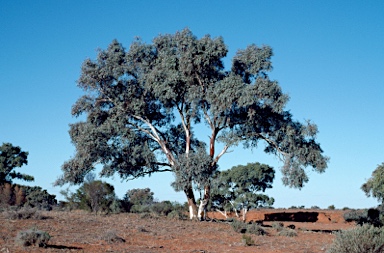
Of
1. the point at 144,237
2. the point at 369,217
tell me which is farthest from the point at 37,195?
the point at 144,237

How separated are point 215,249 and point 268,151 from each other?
36.6 ft

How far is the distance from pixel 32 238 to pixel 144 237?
17.3 feet

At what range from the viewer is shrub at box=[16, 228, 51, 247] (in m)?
15.3

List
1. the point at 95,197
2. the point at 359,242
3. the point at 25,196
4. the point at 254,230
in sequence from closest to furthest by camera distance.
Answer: the point at 359,242 < the point at 254,230 < the point at 95,197 < the point at 25,196

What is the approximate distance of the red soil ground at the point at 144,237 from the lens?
16.5 metres

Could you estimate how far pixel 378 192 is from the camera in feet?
101

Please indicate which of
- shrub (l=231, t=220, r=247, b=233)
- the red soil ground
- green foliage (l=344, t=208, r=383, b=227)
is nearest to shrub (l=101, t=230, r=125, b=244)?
the red soil ground

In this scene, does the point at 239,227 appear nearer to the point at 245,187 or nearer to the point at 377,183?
the point at 377,183

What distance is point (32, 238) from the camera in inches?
606

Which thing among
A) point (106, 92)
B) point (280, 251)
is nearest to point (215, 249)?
point (280, 251)

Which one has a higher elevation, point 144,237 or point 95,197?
point 95,197

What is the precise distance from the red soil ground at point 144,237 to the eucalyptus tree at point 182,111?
286 centimetres

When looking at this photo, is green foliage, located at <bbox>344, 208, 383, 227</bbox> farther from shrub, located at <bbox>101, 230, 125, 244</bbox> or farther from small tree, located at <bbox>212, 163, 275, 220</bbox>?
shrub, located at <bbox>101, 230, 125, 244</bbox>

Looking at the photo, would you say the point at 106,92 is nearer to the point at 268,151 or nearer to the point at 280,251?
the point at 268,151
